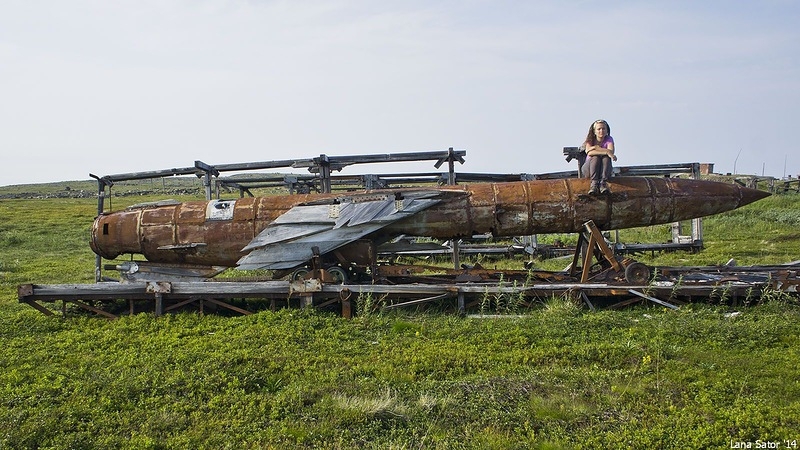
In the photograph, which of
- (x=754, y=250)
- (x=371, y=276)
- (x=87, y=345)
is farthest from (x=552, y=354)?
(x=754, y=250)

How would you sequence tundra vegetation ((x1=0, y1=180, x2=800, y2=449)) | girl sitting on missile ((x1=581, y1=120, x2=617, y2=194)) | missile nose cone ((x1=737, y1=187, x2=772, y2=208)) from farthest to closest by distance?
missile nose cone ((x1=737, y1=187, x2=772, y2=208)) → girl sitting on missile ((x1=581, y1=120, x2=617, y2=194)) → tundra vegetation ((x1=0, y1=180, x2=800, y2=449))

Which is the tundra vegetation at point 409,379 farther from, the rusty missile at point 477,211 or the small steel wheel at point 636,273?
the rusty missile at point 477,211

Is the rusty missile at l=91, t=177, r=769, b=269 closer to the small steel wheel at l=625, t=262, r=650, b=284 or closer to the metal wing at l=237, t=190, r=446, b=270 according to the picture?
the metal wing at l=237, t=190, r=446, b=270

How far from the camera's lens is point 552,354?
6.86 m

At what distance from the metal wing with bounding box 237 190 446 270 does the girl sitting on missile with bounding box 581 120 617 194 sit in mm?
2578

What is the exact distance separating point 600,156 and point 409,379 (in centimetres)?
545

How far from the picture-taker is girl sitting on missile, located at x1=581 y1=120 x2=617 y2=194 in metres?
9.52

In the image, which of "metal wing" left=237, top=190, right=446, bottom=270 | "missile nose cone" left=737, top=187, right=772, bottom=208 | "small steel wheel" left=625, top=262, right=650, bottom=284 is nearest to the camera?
"small steel wheel" left=625, top=262, right=650, bottom=284

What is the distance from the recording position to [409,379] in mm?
6227

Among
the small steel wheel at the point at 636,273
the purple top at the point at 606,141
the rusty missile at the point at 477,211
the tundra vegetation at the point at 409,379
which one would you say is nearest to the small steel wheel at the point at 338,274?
the rusty missile at the point at 477,211

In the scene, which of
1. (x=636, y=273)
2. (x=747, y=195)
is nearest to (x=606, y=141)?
(x=636, y=273)

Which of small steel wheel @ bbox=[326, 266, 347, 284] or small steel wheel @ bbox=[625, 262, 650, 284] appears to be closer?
small steel wheel @ bbox=[625, 262, 650, 284]

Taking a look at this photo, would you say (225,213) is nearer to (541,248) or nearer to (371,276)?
(371,276)

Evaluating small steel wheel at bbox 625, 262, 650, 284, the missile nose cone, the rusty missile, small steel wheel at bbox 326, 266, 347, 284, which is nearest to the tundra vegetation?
small steel wheel at bbox 625, 262, 650, 284
